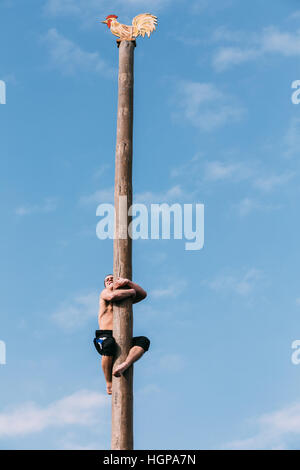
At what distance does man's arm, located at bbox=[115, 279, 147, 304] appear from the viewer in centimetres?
973

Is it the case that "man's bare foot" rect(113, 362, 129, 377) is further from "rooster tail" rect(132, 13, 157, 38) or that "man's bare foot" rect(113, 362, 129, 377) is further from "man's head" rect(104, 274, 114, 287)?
"rooster tail" rect(132, 13, 157, 38)

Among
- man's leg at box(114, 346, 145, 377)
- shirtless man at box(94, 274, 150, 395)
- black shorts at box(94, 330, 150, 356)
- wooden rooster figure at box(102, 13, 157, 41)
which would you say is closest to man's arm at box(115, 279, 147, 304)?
shirtless man at box(94, 274, 150, 395)

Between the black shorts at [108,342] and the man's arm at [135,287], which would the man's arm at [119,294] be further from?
the black shorts at [108,342]

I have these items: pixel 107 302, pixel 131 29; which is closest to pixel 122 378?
pixel 107 302

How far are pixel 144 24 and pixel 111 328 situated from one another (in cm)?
505

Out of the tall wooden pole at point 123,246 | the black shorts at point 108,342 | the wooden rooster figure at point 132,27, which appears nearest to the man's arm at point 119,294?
the tall wooden pole at point 123,246

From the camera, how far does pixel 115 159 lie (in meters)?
10.5

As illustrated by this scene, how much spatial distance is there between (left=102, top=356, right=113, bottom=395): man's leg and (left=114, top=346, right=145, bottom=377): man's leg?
0.13 m
